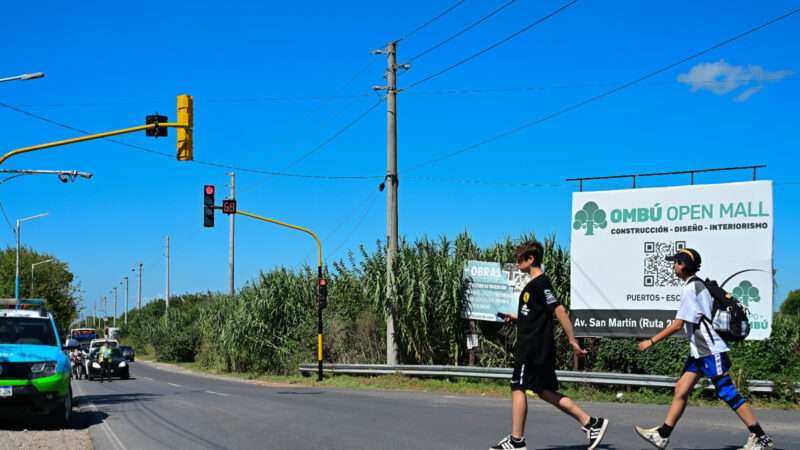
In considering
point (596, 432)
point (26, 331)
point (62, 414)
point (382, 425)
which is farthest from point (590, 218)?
point (596, 432)

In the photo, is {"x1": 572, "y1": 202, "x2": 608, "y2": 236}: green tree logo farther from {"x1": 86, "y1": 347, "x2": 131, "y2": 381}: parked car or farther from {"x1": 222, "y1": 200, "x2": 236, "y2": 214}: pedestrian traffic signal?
{"x1": 86, "y1": 347, "x2": 131, "y2": 381}: parked car

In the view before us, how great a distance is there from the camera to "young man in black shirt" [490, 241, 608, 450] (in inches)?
304

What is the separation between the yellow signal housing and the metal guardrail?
9.10 metres

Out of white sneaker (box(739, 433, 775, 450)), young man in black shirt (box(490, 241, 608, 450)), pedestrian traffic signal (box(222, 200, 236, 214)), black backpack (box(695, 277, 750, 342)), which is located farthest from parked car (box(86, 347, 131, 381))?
white sneaker (box(739, 433, 775, 450))

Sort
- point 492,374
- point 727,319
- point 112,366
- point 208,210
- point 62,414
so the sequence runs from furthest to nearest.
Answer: point 112,366 < point 208,210 < point 492,374 < point 62,414 < point 727,319

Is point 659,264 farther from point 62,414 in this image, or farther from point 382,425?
point 62,414

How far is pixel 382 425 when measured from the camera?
11.8m

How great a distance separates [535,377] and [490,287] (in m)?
16.6

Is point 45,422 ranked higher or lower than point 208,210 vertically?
lower

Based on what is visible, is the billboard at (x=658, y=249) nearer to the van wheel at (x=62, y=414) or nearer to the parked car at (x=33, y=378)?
the van wheel at (x=62, y=414)

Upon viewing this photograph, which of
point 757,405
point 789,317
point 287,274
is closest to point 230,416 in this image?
point 757,405

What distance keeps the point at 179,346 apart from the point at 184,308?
4798 millimetres

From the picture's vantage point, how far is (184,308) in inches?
2682

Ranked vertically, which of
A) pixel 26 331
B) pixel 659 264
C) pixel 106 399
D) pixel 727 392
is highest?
pixel 659 264
